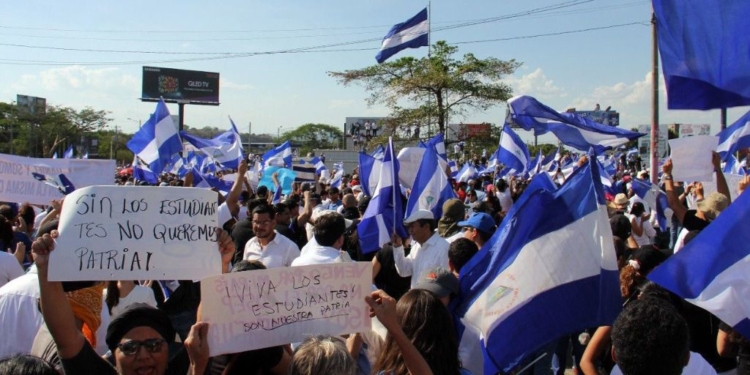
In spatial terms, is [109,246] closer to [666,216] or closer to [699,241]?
[699,241]

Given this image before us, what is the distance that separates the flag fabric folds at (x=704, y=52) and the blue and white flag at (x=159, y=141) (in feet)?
34.9

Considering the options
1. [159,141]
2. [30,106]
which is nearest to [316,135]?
[30,106]

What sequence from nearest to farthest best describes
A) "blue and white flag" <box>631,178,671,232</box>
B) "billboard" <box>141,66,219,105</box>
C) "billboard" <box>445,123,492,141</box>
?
"blue and white flag" <box>631,178,671,232</box>, "billboard" <box>445,123,492,141</box>, "billboard" <box>141,66,219,105</box>

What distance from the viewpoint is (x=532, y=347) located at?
3510 mm

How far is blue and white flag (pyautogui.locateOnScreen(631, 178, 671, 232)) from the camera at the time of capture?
372 inches

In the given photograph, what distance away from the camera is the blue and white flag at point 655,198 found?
9.45 metres

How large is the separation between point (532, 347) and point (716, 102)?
1.60m

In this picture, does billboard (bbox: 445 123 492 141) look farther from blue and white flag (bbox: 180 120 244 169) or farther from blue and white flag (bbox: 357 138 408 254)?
blue and white flag (bbox: 357 138 408 254)

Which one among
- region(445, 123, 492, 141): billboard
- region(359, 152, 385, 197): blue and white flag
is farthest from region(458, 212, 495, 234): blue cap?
region(445, 123, 492, 141): billboard

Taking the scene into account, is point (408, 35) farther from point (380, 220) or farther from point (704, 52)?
point (704, 52)

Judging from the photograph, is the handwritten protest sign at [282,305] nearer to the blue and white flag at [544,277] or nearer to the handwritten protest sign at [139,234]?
the handwritten protest sign at [139,234]

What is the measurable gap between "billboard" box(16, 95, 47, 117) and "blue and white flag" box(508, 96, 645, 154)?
61.5 meters

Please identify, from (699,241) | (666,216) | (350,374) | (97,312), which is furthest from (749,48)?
(666,216)

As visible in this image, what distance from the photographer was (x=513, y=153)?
14406mm
